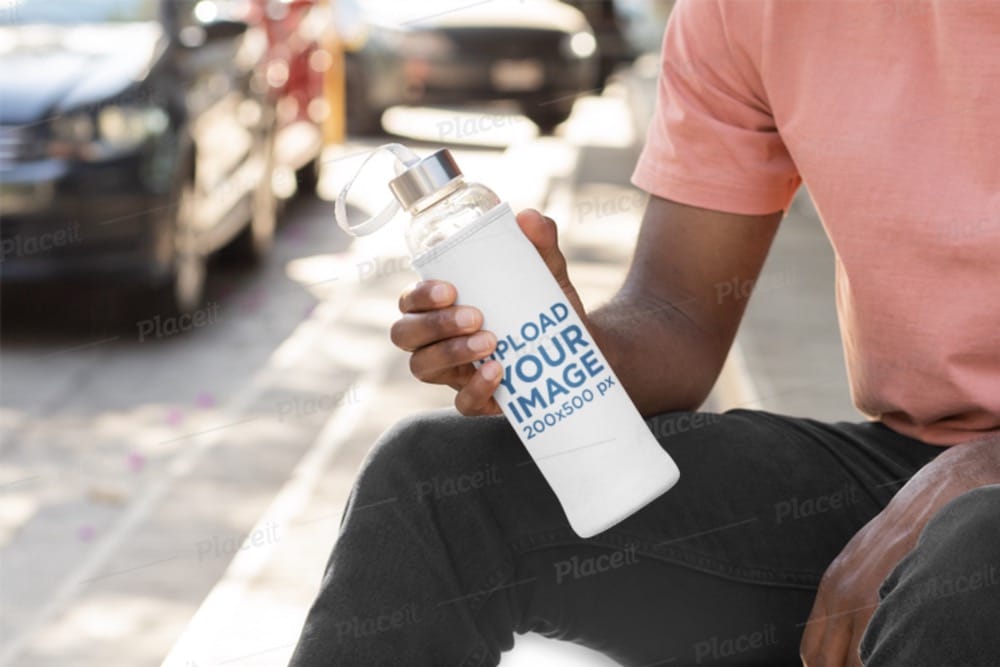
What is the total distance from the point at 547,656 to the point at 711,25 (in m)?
1.04

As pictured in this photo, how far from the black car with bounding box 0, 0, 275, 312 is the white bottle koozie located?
501cm

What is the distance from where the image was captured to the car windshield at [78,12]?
712 cm

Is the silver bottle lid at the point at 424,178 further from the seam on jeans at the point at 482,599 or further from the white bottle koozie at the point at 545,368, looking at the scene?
the seam on jeans at the point at 482,599

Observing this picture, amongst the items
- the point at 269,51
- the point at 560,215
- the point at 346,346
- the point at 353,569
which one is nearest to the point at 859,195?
the point at 353,569

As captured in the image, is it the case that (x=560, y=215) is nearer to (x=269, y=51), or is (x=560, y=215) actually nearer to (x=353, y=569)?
(x=269, y=51)

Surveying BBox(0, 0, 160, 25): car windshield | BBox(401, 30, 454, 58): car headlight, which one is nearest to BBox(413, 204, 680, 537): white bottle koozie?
BBox(0, 0, 160, 25): car windshield

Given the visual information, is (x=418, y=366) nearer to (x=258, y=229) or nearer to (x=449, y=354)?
(x=449, y=354)

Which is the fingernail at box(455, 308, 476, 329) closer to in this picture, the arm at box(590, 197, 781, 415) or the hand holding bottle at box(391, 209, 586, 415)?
the hand holding bottle at box(391, 209, 586, 415)

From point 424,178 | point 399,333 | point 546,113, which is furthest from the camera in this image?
point 546,113

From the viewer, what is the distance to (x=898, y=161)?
198 cm

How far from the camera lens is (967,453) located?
1.79 metres

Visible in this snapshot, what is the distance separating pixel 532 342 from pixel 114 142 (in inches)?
200

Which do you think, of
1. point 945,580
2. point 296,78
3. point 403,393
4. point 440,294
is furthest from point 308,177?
point 945,580

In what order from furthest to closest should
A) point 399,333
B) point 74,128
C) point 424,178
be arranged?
1. point 74,128
2. point 399,333
3. point 424,178
